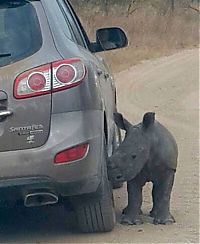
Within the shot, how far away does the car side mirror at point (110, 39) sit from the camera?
8.29 meters

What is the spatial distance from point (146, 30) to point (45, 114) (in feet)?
91.2

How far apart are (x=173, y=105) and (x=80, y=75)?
36.9ft

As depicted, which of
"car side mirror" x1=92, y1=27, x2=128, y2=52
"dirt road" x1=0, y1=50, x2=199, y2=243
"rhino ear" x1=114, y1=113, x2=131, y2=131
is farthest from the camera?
"car side mirror" x1=92, y1=27, x2=128, y2=52

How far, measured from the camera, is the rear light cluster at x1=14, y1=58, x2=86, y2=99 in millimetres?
6297

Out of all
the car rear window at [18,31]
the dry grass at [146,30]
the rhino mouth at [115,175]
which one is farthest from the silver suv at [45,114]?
the dry grass at [146,30]

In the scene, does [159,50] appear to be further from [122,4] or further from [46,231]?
[46,231]

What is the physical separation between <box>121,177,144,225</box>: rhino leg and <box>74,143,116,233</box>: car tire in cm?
42

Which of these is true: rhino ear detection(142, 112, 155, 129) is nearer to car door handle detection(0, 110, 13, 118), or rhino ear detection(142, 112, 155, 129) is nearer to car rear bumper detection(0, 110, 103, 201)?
car rear bumper detection(0, 110, 103, 201)

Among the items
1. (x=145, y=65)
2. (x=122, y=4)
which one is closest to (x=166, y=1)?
(x=122, y=4)

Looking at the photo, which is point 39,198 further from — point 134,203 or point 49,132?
point 134,203

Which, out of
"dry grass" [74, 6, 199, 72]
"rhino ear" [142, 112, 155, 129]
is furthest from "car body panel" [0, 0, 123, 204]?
"dry grass" [74, 6, 199, 72]

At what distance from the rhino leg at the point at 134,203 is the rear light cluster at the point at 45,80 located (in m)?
1.31

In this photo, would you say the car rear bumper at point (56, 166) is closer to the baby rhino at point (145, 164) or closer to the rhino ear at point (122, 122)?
the baby rhino at point (145, 164)

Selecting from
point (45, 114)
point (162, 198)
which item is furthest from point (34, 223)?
point (45, 114)
